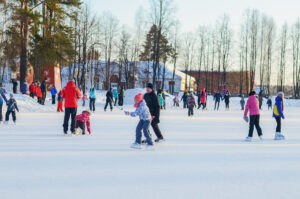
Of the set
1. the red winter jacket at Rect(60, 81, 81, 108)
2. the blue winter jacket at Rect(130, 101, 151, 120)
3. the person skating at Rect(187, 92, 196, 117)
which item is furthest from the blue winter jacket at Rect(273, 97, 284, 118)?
the person skating at Rect(187, 92, 196, 117)

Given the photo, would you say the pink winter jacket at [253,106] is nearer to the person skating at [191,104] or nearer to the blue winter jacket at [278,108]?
the blue winter jacket at [278,108]

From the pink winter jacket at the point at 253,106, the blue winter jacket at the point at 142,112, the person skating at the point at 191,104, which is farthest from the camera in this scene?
the person skating at the point at 191,104

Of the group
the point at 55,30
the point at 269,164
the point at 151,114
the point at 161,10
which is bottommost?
the point at 269,164

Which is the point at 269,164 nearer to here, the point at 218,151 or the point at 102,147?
the point at 218,151

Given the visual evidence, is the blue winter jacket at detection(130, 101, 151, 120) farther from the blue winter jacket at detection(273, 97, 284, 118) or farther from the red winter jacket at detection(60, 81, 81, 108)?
the blue winter jacket at detection(273, 97, 284, 118)

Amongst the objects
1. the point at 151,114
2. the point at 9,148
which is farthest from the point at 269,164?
the point at 9,148

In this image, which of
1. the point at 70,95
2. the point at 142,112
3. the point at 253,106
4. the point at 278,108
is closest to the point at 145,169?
the point at 142,112

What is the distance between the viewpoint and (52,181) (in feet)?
14.5

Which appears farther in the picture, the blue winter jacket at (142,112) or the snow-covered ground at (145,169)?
the blue winter jacket at (142,112)

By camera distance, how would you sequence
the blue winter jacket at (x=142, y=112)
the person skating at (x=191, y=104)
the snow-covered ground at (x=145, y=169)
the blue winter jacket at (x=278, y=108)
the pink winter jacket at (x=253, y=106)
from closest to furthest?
1. the snow-covered ground at (x=145, y=169)
2. the blue winter jacket at (x=142, y=112)
3. the pink winter jacket at (x=253, y=106)
4. the blue winter jacket at (x=278, y=108)
5. the person skating at (x=191, y=104)

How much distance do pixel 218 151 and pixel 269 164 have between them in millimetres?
1464

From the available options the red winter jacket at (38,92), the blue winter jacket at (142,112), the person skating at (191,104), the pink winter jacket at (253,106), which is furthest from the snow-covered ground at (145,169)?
the red winter jacket at (38,92)

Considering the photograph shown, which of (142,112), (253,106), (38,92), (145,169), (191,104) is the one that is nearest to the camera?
(145,169)

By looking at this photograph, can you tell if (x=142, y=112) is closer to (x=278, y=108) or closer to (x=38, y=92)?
(x=278, y=108)
